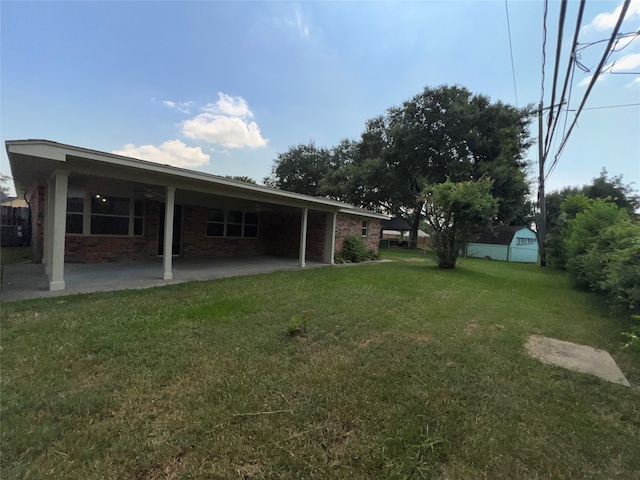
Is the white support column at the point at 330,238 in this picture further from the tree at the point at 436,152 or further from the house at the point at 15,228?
the house at the point at 15,228

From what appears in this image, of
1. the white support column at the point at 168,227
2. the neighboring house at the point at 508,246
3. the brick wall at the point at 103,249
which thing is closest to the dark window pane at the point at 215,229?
the brick wall at the point at 103,249

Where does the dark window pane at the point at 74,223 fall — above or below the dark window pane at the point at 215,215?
below

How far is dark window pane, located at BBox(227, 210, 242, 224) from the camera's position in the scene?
11844 mm

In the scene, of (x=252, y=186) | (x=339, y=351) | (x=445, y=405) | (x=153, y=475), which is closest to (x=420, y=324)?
(x=339, y=351)

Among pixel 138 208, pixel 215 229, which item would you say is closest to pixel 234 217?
pixel 215 229

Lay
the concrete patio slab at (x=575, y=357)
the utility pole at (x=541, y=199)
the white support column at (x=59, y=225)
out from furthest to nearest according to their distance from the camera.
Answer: the utility pole at (x=541, y=199)
the white support column at (x=59, y=225)
the concrete patio slab at (x=575, y=357)

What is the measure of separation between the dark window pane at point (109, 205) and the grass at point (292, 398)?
4827 millimetres

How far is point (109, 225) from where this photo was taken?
873 centimetres

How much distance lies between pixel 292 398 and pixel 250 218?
35.7ft

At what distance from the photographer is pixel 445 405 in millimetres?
2402

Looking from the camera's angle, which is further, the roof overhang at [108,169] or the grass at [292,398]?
the roof overhang at [108,169]

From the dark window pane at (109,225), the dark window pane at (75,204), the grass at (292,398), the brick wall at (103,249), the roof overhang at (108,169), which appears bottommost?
the grass at (292,398)

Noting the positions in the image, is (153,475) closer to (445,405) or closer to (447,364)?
(445,405)

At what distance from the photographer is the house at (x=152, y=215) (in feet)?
17.4
